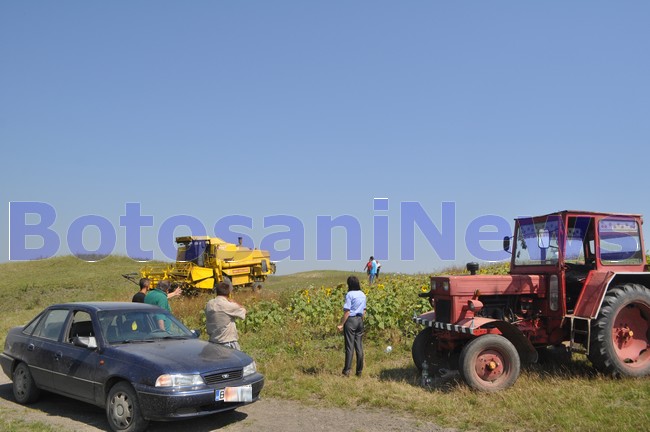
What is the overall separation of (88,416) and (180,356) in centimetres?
169

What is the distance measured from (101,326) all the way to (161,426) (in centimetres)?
153

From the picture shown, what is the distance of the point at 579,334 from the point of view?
27.8 ft

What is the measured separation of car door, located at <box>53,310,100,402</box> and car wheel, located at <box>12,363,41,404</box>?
2.58ft

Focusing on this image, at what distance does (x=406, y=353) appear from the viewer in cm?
1077

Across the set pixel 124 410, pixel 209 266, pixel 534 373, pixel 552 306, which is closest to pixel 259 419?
pixel 124 410

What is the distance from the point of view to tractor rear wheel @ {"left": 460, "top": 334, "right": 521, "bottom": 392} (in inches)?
314

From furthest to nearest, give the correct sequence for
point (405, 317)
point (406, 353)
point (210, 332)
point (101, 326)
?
point (405, 317) < point (406, 353) < point (210, 332) < point (101, 326)

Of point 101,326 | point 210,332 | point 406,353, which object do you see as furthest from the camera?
point 406,353

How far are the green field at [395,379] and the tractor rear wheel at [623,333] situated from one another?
28cm

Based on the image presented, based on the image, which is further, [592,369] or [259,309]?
[259,309]

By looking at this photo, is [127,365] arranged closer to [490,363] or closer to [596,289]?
[490,363]

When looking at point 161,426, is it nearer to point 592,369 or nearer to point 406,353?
point 406,353

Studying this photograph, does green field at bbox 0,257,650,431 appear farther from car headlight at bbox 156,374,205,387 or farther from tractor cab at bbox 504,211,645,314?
car headlight at bbox 156,374,205,387

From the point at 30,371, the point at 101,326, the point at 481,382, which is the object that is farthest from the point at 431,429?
the point at 30,371
